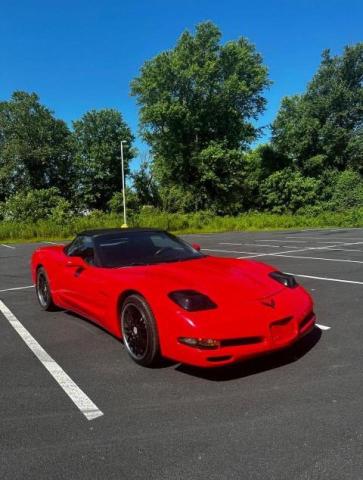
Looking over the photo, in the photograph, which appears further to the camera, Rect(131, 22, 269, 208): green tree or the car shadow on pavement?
Rect(131, 22, 269, 208): green tree

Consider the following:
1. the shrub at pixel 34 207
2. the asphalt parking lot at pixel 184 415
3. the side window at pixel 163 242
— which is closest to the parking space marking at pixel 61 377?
the asphalt parking lot at pixel 184 415

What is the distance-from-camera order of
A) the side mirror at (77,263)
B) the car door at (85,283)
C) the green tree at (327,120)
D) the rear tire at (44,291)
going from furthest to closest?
the green tree at (327,120), the rear tire at (44,291), the side mirror at (77,263), the car door at (85,283)

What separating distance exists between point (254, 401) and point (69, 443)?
4.47 feet

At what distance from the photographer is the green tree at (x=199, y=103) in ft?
136

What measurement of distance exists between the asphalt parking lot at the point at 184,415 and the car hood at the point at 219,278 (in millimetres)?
675

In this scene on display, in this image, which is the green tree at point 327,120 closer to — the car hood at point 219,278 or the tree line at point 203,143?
the tree line at point 203,143

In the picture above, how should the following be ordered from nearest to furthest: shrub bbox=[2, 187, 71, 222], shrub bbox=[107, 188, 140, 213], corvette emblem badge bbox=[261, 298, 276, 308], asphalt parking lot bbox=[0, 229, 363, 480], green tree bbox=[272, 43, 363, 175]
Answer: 1. asphalt parking lot bbox=[0, 229, 363, 480]
2. corvette emblem badge bbox=[261, 298, 276, 308]
3. shrub bbox=[2, 187, 71, 222]
4. shrub bbox=[107, 188, 140, 213]
5. green tree bbox=[272, 43, 363, 175]

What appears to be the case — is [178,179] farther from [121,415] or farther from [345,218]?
[121,415]

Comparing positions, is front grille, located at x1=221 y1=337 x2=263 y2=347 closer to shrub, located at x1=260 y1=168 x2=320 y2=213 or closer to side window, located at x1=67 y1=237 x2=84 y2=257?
side window, located at x1=67 y1=237 x2=84 y2=257

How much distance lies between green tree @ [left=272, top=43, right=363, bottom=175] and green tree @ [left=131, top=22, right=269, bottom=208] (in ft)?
15.8

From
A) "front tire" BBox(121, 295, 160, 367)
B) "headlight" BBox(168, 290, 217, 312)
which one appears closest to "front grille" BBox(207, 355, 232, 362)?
"headlight" BBox(168, 290, 217, 312)

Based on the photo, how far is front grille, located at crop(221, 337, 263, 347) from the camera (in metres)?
3.62

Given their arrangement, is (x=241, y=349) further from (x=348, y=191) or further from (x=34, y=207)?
(x=348, y=191)

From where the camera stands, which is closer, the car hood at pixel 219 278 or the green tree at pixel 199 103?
the car hood at pixel 219 278
